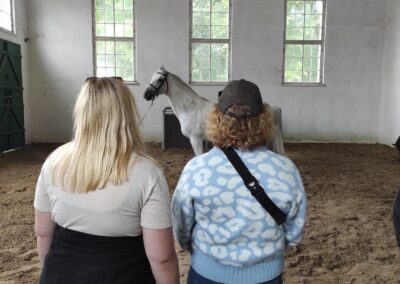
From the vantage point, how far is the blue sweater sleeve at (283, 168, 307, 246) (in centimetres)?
128

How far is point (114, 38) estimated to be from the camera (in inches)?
402

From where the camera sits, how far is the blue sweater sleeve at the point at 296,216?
4.18ft

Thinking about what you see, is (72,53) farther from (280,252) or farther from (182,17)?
(280,252)

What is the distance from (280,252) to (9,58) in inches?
366

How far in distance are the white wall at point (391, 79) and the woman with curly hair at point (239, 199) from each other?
9.49 meters

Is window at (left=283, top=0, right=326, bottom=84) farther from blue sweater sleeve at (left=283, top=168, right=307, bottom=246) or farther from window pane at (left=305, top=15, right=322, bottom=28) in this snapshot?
blue sweater sleeve at (left=283, top=168, right=307, bottom=246)

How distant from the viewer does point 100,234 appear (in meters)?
1.19

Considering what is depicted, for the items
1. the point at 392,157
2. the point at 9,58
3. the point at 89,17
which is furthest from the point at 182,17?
the point at 392,157

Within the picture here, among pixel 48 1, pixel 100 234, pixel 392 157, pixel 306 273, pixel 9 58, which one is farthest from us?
pixel 48 1

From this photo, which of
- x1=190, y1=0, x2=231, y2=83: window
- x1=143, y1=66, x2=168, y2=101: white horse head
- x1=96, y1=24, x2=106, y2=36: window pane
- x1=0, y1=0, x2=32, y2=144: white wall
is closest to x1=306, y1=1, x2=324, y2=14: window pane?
x1=190, y1=0, x2=231, y2=83: window

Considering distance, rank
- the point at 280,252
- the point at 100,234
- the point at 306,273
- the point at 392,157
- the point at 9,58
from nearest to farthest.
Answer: the point at 100,234
the point at 280,252
the point at 306,273
the point at 392,157
the point at 9,58

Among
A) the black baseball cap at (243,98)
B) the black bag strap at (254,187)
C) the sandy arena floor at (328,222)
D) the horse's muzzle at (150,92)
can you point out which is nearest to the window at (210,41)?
the sandy arena floor at (328,222)

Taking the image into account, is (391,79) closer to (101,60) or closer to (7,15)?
(101,60)

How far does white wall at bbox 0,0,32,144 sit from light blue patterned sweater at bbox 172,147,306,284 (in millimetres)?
9328
